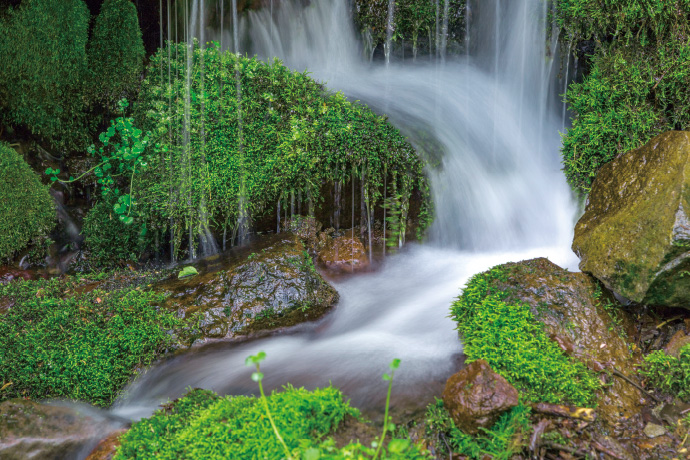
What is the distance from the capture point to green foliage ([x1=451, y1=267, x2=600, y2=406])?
2930mm

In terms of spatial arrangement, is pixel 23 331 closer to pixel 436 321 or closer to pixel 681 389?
pixel 436 321

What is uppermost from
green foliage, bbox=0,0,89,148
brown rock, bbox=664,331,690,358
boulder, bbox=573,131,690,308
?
green foliage, bbox=0,0,89,148

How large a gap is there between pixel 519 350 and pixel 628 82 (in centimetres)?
334

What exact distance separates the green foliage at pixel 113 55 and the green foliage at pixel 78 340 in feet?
10.4

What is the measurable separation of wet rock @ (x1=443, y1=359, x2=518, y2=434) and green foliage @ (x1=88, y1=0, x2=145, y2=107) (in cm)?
595

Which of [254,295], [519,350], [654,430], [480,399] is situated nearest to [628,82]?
[519,350]

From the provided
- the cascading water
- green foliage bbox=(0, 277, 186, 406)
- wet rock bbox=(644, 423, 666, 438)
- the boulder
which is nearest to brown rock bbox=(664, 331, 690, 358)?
the boulder

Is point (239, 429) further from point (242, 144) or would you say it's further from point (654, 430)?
point (242, 144)

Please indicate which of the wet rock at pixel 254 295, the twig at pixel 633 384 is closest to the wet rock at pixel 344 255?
the wet rock at pixel 254 295

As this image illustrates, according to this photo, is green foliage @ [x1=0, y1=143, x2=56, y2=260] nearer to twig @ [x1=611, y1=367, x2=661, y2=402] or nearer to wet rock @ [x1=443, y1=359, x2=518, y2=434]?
wet rock @ [x1=443, y1=359, x2=518, y2=434]

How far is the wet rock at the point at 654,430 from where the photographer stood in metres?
2.83

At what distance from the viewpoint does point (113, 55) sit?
6477 millimetres

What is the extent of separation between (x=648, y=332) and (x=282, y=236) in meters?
3.51

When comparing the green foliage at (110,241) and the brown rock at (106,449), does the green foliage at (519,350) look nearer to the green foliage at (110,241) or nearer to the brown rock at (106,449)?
the brown rock at (106,449)
